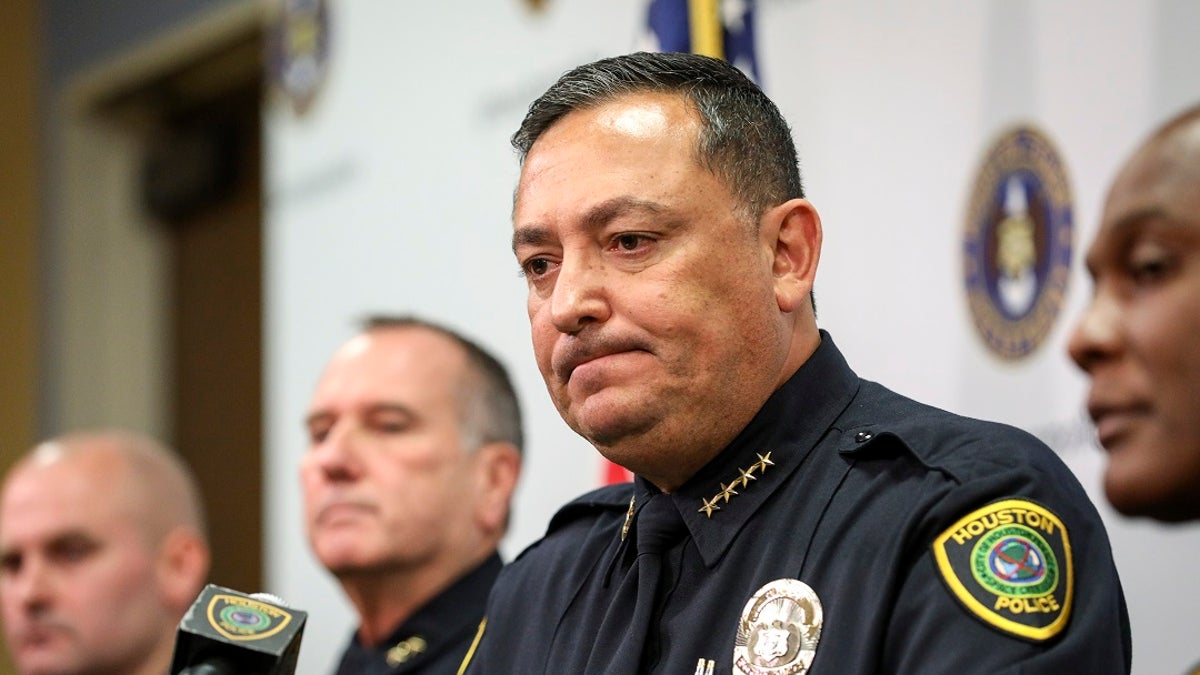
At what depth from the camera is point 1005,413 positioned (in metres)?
2.51

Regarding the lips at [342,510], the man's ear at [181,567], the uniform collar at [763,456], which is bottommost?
the man's ear at [181,567]

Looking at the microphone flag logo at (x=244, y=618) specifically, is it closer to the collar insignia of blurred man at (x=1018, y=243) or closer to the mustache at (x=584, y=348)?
the mustache at (x=584, y=348)

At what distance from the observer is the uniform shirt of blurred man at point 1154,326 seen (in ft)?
4.90

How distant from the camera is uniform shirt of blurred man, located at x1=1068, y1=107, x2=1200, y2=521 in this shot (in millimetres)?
1493

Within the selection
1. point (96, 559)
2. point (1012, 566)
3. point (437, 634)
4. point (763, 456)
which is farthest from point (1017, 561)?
point (96, 559)

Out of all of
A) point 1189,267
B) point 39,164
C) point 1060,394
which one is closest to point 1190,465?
point 1189,267

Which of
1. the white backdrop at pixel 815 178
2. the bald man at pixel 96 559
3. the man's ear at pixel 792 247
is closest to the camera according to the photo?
the man's ear at pixel 792 247

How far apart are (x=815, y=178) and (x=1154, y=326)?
1.42 meters

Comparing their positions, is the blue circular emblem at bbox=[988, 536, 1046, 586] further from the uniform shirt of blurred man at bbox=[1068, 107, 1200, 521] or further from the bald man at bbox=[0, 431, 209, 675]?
the bald man at bbox=[0, 431, 209, 675]

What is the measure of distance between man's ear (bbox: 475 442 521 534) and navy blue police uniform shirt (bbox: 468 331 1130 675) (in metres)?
1.11

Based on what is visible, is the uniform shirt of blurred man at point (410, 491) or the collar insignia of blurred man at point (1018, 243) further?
the uniform shirt of blurred man at point (410, 491)

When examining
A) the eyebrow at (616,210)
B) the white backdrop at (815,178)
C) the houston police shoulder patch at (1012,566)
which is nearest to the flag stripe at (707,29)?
the white backdrop at (815,178)

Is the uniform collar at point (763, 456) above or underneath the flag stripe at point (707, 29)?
underneath

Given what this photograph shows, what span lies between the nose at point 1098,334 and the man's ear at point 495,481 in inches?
57.5
